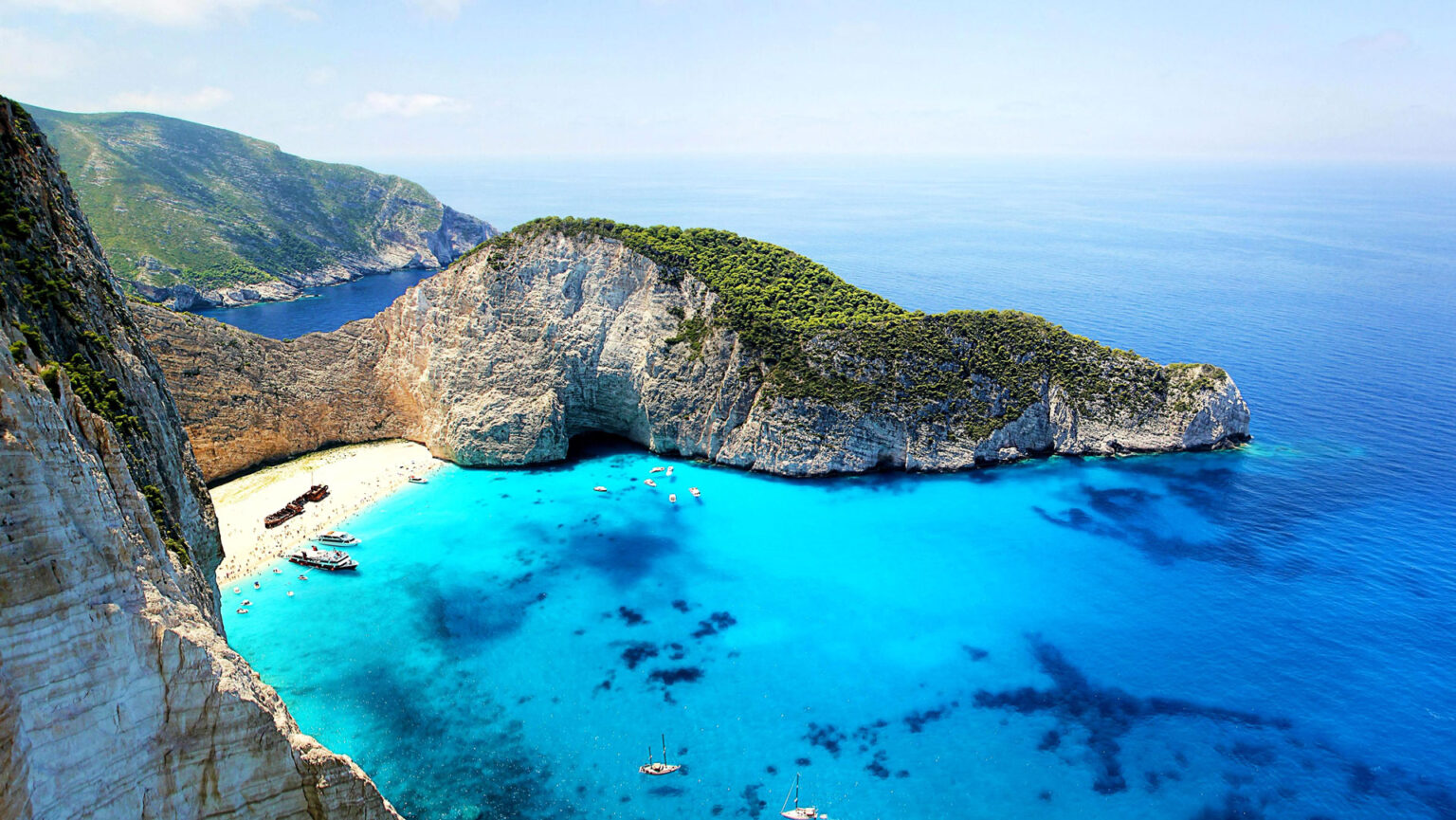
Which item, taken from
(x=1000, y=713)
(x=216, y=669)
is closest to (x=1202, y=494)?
(x=1000, y=713)

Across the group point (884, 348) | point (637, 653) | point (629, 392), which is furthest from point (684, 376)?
point (637, 653)

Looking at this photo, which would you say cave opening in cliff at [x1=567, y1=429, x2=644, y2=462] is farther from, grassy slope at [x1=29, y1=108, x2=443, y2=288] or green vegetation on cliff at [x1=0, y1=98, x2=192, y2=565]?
grassy slope at [x1=29, y1=108, x2=443, y2=288]

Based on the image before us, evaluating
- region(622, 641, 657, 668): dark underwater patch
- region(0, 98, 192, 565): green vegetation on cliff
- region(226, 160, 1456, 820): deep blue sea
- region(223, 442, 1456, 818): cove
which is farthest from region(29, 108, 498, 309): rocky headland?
region(622, 641, 657, 668): dark underwater patch

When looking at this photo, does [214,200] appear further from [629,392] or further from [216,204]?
[629,392]

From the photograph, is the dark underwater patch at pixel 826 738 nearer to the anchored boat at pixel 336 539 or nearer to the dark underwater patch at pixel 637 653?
the dark underwater patch at pixel 637 653

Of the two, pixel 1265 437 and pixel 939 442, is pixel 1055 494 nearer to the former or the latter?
pixel 939 442
